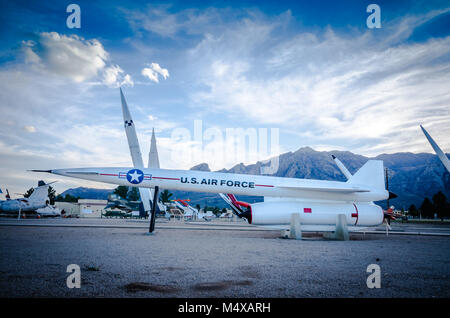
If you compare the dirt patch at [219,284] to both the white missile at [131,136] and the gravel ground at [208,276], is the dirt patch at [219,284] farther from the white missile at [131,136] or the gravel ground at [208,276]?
the white missile at [131,136]

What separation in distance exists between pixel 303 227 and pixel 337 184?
425 centimetres

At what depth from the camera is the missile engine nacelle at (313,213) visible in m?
17.4

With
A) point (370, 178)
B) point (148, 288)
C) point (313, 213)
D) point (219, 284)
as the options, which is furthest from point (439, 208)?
point (148, 288)

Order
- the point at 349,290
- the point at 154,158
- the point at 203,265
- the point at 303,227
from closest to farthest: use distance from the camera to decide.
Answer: the point at 349,290 → the point at 203,265 → the point at 303,227 → the point at 154,158

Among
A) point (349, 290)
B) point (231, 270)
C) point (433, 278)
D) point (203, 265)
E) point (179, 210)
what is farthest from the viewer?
point (179, 210)

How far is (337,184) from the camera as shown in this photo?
61.5 ft

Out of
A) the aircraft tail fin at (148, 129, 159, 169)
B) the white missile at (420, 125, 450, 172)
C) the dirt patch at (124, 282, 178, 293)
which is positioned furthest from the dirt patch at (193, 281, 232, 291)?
the aircraft tail fin at (148, 129, 159, 169)

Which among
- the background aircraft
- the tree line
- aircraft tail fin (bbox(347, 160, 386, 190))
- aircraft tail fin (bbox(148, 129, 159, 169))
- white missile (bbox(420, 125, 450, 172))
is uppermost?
aircraft tail fin (bbox(148, 129, 159, 169))

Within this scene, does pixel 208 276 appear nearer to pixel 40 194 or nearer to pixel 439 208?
pixel 40 194

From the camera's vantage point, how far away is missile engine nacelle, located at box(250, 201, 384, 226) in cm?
1736

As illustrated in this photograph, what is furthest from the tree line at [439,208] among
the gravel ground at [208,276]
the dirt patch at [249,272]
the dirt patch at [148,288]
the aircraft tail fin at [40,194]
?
the aircraft tail fin at [40,194]

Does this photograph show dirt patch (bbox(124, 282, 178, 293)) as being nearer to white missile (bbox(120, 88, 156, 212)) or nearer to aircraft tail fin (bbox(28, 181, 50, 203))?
white missile (bbox(120, 88, 156, 212))
